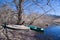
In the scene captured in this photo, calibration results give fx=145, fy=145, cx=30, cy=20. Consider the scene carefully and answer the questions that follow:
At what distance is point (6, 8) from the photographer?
951cm

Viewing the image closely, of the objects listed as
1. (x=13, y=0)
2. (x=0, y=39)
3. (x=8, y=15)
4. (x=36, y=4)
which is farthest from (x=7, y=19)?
(x=0, y=39)

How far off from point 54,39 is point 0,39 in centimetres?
301

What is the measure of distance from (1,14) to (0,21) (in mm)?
585

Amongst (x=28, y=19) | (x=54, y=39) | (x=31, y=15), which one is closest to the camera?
(x=54, y=39)

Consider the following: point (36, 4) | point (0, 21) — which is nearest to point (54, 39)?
point (36, 4)

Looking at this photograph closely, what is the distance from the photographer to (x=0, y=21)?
992 centimetres

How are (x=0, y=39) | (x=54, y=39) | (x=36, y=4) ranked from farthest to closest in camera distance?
(x=36, y=4) < (x=54, y=39) < (x=0, y=39)

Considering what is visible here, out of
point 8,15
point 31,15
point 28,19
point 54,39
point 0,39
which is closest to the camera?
point 0,39

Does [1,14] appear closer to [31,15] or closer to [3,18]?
[3,18]

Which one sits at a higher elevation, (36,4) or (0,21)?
(36,4)

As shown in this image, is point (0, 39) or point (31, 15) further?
point (31, 15)

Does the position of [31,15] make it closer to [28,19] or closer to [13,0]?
[28,19]

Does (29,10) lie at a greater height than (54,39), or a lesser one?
greater

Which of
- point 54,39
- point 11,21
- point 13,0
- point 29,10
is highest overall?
point 13,0
